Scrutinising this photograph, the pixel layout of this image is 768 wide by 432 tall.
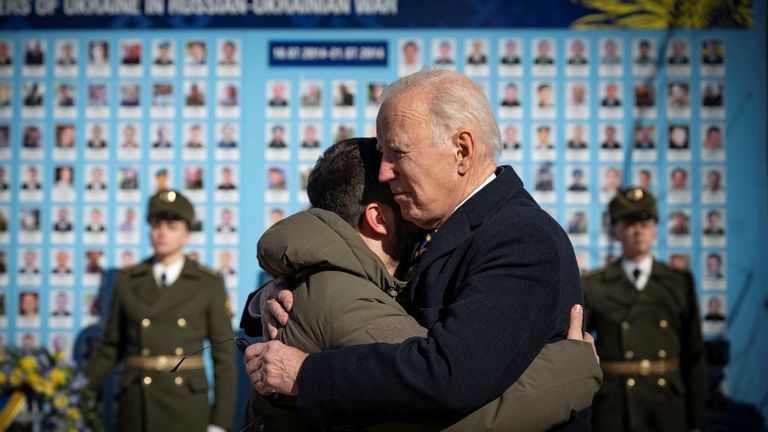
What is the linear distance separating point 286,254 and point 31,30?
16.1 ft

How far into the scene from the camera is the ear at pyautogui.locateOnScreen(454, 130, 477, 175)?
7.48ft

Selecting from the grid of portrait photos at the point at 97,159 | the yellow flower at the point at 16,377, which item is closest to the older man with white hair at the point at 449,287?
the grid of portrait photos at the point at 97,159

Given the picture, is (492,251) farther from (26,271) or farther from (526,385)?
(26,271)

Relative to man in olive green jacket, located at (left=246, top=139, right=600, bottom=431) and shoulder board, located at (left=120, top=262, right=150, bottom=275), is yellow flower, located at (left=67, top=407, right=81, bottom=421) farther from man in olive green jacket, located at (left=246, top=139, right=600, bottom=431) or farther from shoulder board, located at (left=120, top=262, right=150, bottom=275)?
man in olive green jacket, located at (left=246, top=139, right=600, bottom=431)

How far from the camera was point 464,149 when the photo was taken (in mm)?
2293

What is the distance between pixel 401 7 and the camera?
6234mm

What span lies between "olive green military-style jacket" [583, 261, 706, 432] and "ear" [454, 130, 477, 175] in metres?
3.90

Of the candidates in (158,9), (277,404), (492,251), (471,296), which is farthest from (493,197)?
(158,9)

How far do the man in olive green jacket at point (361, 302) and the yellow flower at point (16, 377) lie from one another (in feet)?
13.3

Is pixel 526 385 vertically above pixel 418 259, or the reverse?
pixel 418 259

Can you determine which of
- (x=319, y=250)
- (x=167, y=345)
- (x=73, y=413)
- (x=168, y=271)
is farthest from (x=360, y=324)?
(x=73, y=413)

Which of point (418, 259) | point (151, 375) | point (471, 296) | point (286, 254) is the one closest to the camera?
point (471, 296)

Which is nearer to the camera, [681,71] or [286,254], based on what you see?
[286,254]

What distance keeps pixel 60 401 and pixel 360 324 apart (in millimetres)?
4492
